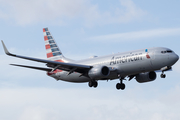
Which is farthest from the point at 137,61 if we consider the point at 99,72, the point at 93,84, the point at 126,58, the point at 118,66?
the point at 93,84

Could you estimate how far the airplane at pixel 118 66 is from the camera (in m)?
43.0

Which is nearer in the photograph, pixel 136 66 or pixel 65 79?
pixel 136 66

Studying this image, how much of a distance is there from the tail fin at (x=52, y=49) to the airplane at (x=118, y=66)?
5348 mm

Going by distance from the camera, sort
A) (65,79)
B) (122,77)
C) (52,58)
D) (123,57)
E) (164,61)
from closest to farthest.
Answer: (164,61) < (123,57) < (122,77) < (65,79) < (52,58)

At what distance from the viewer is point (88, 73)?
4650 centimetres

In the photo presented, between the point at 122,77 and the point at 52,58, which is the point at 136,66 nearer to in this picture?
the point at 122,77

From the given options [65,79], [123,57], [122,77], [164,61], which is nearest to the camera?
[164,61]

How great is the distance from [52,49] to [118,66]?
17.5 m

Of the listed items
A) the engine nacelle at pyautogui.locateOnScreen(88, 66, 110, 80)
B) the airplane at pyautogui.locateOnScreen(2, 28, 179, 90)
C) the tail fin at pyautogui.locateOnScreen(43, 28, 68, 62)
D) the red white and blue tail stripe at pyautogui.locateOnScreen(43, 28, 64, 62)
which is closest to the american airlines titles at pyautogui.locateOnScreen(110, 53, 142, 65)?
the airplane at pyautogui.locateOnScreen(2, 28, 179, 90)

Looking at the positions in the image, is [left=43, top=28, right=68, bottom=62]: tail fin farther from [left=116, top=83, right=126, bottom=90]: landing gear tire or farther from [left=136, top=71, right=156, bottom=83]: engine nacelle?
[left=136, top=71, right=156, bottom=83]: engine nacelle

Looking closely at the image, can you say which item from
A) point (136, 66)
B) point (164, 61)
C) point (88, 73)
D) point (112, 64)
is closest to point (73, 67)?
point (88, 73)

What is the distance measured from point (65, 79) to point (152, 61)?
15484mm

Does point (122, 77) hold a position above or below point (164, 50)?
below

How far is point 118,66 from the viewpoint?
150ft
